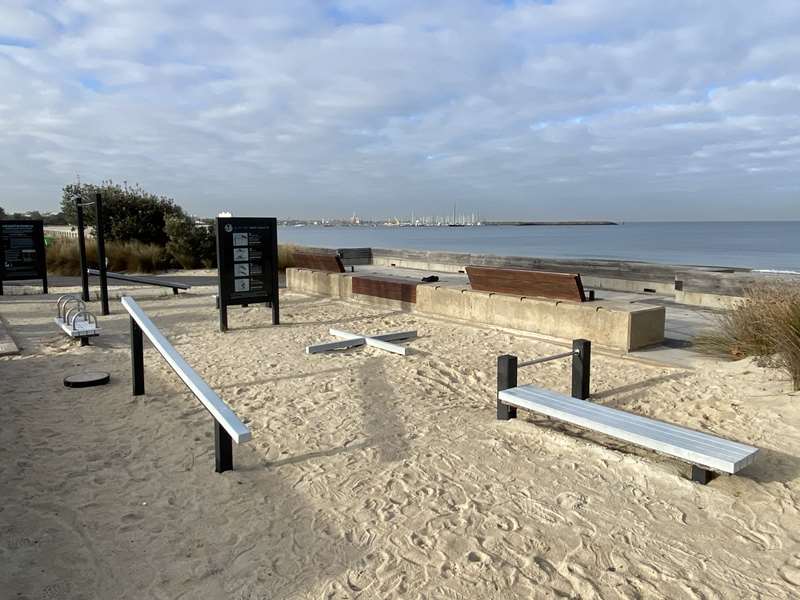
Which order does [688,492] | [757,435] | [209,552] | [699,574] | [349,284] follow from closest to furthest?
[699,574] < [209,552] < [688,492] < [757,435] < [349,284]

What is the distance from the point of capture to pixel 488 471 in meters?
4.30

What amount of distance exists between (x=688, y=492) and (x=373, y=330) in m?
6.18

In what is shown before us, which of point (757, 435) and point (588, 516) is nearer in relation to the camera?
point (588, 516)

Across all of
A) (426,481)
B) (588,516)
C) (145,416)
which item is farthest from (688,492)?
(145,416)

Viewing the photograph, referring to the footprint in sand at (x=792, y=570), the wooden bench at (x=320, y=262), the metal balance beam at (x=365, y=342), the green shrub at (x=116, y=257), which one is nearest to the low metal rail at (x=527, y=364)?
the footprint in sand at (x=792, y=570)

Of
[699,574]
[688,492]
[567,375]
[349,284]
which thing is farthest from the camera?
[349,284]

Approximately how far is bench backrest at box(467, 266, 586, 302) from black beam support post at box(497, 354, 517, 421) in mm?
3221

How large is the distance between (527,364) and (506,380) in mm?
322

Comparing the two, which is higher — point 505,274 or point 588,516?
point 505,274

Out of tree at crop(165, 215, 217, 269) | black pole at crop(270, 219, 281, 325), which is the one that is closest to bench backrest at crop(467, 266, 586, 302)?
black pole at crop(270, 219, 281, 325)

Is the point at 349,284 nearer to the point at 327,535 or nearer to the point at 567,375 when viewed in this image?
the point at 567,375

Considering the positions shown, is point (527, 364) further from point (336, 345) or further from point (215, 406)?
point (336, 345)

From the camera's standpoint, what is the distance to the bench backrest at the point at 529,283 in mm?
8289

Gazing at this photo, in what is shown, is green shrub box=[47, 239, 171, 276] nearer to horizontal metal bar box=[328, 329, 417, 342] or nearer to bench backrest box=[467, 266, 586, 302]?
horizontal metal bar box=[328, 329, 417, 342]
